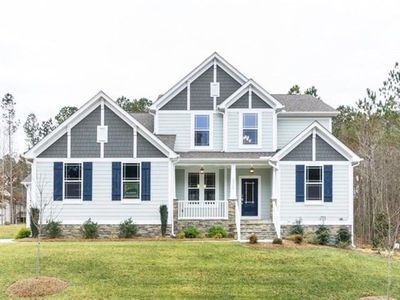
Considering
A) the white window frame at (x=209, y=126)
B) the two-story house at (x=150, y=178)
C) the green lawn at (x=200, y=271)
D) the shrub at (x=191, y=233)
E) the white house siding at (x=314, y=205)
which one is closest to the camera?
the green lawn at (x=200, y=271)

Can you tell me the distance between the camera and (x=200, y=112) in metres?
24.5

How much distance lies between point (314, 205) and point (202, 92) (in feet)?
24.5

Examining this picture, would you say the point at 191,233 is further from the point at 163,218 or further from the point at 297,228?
the point at 297,228

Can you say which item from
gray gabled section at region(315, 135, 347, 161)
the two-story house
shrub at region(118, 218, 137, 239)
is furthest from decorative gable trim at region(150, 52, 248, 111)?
shrub at region(118, 218, 137, 239)

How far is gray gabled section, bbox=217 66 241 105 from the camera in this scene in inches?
966

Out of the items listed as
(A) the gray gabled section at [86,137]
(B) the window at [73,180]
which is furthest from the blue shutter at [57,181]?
(A) the gray gabled section at [86,137]

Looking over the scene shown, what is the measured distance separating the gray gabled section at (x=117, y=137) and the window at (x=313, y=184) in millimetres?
7671

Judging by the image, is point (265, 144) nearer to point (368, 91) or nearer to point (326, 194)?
point (326, 194)

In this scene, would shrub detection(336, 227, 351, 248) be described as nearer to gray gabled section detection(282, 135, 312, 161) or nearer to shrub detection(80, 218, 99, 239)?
gray gabled section detection(282, 135, 312, 161)

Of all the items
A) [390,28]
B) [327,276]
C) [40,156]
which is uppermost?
[390,28]

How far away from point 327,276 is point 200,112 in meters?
12.0

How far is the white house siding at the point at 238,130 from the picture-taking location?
24000 millimetres

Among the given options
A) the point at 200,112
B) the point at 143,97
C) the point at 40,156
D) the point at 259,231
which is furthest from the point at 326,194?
the point at 143,97

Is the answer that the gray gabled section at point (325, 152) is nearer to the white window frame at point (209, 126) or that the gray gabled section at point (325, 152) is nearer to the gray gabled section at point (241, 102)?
the gray gabled section at point (241, 102)
